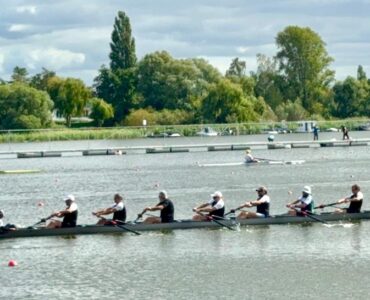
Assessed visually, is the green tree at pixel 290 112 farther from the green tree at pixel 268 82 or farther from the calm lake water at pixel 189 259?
the calm lake water at pixel 189 259

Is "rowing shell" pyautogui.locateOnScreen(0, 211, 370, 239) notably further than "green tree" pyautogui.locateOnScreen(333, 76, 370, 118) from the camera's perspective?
No

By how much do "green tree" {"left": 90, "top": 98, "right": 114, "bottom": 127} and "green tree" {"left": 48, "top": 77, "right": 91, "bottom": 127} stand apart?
132 centimetres

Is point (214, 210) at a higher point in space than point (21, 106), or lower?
lower

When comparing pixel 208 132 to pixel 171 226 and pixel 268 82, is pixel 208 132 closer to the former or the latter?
pixel 268 82

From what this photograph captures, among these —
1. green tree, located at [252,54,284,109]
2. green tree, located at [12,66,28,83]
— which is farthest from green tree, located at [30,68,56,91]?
green tree, located at [252,54,284,109]

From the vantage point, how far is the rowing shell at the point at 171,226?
3112 cm

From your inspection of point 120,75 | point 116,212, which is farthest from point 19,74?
point 116,212

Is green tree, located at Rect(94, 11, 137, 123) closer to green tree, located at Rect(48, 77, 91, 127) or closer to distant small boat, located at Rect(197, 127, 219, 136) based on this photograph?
green tree, located at Rect(48, 77, 91, 127)

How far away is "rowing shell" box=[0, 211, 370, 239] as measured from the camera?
31125 millimetres

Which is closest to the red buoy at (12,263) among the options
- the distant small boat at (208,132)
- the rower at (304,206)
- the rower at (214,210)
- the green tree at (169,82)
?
the rower at (214,210)

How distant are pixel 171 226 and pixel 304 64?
340 feet

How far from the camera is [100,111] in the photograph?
408 feet

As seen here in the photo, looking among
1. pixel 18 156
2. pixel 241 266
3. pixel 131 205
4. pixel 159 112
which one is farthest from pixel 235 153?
pixel 241 266

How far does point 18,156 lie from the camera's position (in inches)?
3108
